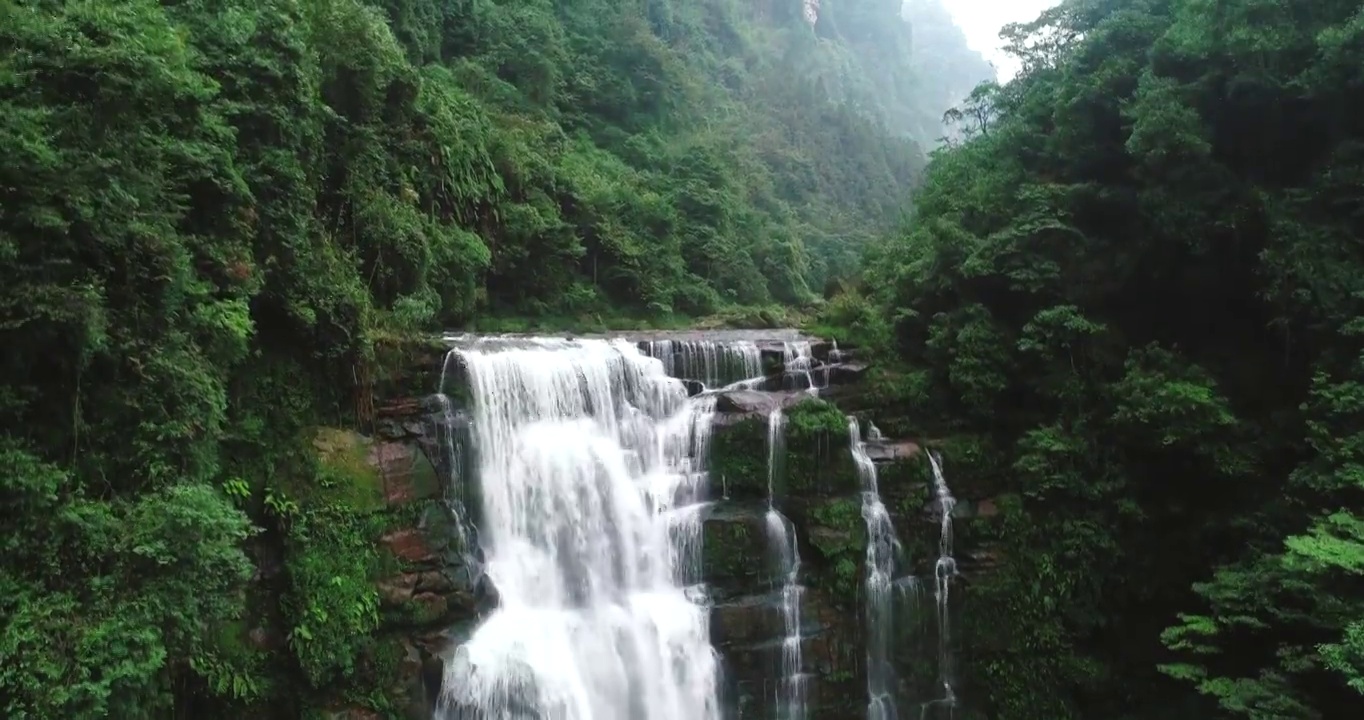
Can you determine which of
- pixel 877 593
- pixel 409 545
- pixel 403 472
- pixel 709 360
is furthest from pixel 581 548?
pixel 877 593

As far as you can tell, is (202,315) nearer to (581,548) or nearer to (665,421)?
(581,548)

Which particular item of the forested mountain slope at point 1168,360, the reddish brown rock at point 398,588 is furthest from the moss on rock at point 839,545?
the reddish brown rock at point 398,588

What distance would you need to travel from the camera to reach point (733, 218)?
89.3 ft

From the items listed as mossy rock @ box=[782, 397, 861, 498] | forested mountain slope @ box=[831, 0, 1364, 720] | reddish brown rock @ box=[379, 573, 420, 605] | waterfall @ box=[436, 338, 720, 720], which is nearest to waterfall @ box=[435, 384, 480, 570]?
waterfall @ box=[436, 338, 720, 720]

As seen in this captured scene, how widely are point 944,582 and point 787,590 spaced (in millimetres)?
2387

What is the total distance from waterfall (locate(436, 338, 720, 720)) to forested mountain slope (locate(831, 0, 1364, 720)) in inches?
166

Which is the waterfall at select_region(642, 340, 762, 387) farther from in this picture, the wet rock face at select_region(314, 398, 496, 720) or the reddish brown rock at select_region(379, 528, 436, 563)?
the reddish brown rock at select_region(379, 528, 436, 563)

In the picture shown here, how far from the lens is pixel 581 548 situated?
10.4 m

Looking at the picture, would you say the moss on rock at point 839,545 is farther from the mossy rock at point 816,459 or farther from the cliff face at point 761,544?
the mossy rock at point 816,459

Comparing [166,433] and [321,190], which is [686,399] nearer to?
[321,190]

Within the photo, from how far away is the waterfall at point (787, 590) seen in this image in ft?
34.3

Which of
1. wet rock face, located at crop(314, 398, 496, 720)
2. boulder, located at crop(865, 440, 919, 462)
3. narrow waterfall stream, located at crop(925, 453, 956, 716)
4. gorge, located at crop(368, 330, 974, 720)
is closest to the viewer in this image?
wet rock face, located at crop(314, 398, 496, 720)

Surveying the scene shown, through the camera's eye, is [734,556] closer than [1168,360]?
Yes

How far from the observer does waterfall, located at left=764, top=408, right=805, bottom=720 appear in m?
10.5
